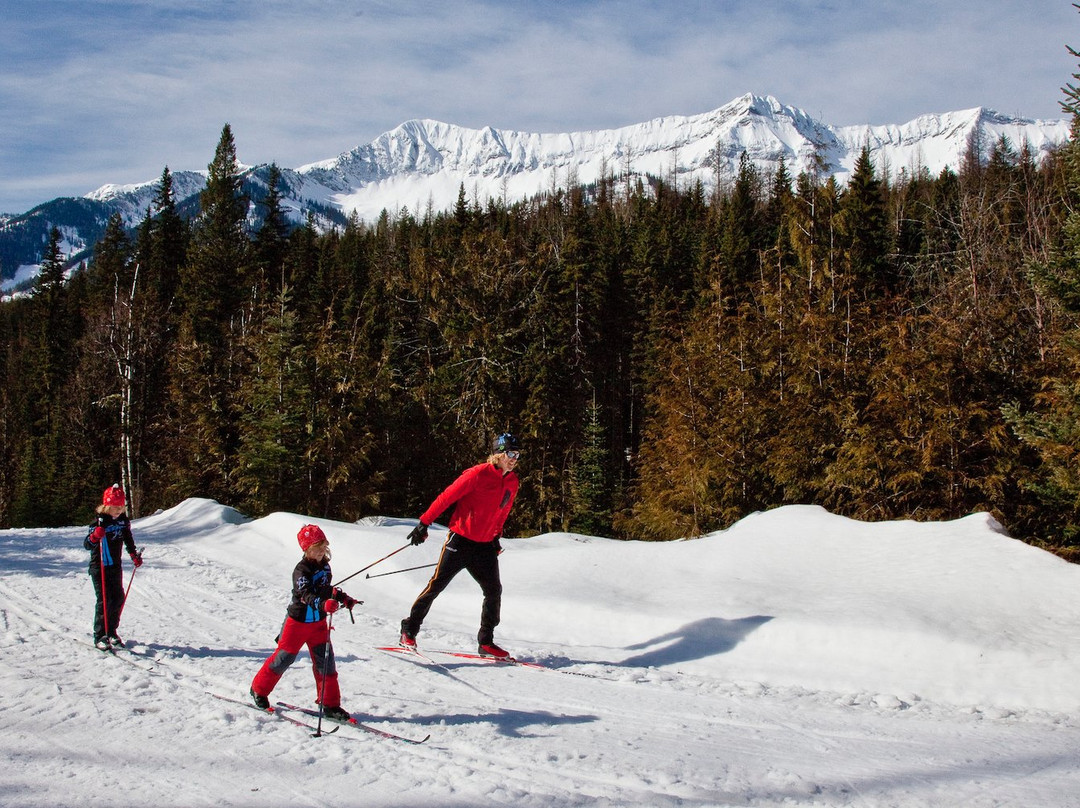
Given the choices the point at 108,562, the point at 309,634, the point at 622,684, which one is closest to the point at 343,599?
the point at 309,634

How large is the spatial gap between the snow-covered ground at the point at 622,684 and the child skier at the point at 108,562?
0.87 feet

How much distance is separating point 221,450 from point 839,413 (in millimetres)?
18718

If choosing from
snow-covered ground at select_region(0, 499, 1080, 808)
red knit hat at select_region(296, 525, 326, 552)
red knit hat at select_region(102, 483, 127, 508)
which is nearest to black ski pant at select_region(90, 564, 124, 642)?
snow-covered ground at select_region(0, 499, 1080, 808)

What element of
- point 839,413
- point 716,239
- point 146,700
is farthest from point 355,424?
point 716,239

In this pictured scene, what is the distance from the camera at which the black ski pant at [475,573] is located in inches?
261

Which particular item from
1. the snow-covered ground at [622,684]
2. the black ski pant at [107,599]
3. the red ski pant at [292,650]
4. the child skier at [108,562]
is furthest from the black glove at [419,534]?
the black ski pant at [107,599]

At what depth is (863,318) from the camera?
15.0m

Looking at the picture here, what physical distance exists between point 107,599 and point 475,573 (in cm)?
360

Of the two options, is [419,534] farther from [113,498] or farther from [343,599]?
[113,498]

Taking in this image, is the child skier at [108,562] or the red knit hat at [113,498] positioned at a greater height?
the red knit hat at [113,498]

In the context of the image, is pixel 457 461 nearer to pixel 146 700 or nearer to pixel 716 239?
pixel 146 700

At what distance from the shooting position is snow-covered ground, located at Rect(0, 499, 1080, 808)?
3797 millimetres

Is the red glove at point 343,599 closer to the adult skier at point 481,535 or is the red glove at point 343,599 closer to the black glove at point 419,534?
the black glove at point 419,534

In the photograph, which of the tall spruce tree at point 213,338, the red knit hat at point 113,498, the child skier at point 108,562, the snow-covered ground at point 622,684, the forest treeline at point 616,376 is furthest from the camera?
the tall spruce tree at point 213,338
